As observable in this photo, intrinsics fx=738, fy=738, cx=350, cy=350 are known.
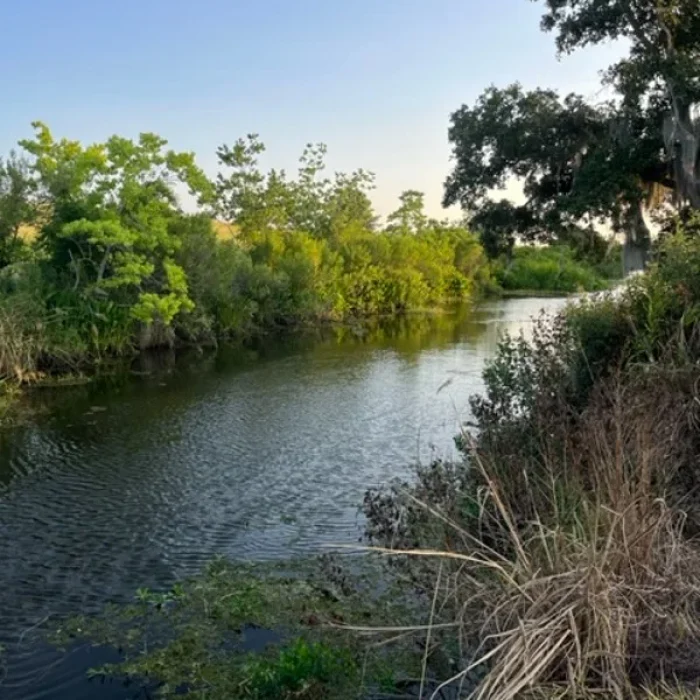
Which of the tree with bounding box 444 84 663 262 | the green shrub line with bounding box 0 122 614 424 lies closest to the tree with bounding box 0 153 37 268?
the green shrub line with bounding box 0 122 614 424

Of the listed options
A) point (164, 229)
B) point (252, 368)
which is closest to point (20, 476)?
point (252, 368)

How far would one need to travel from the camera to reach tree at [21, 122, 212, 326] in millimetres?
22953

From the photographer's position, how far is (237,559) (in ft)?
28.3

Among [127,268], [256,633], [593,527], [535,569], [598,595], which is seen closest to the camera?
[598,595]

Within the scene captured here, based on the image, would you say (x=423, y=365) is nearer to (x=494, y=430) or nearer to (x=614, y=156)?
(x=614, y=156)

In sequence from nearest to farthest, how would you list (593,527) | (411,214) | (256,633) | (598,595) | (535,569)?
(598,595), (535,569), (593,527), (256,633), (411,214)

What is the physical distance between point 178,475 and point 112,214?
1354 centimetres

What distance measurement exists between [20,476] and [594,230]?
34.8 ft

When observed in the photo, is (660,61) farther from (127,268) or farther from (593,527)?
(127,268)

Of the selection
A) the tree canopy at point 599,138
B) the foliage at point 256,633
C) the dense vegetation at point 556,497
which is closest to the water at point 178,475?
the foliage at point 256,633

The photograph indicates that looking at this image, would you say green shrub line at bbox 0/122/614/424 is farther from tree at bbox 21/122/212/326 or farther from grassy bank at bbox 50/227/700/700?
grassy bank at bbox 50/227/700/700

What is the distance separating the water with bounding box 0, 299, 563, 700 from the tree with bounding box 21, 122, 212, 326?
3094mm

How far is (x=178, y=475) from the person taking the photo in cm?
1215

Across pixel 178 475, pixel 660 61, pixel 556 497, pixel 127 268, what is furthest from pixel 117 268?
pixel 556 497
